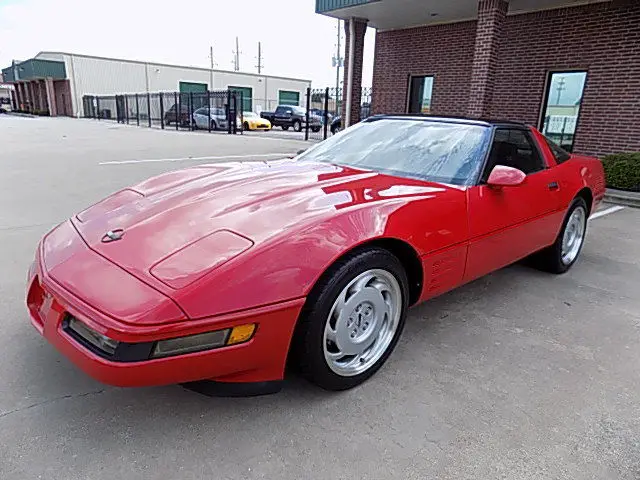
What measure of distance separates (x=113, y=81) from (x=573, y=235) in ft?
143

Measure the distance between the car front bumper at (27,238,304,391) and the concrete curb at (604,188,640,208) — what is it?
23.7ft

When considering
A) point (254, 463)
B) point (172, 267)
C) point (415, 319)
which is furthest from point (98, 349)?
point (415, 319)

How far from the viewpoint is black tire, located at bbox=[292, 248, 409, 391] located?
1.87 meters

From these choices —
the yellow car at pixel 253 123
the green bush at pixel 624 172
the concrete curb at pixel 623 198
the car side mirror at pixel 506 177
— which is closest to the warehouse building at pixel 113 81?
the yellow car at pixel 253 123

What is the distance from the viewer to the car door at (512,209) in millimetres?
2713

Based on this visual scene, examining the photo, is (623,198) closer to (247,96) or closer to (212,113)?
(212,113)

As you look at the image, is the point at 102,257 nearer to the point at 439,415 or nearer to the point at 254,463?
the point at 254,463

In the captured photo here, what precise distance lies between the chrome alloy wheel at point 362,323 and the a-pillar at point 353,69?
10.6m

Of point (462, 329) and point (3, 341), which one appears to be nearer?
point (3, 341)

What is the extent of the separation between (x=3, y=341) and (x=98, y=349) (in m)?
1.28

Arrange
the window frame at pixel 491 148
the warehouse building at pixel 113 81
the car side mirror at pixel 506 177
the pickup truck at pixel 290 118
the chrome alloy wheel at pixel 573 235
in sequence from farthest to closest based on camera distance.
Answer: the warehouse building at pixel 113 81 < the pickup truck at pixel 290 118 < the chrome alloy wheel at pixel 573 235 < the window frame at pixel 491 148 < the car side mirror at pixel 506 177

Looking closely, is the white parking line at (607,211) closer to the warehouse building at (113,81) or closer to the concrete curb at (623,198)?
the concrete curb at (623,198)

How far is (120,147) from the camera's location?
1316 cm

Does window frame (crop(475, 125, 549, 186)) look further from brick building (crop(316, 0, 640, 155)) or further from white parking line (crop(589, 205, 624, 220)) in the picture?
brick building (crop(316, 0, 640, 155))
